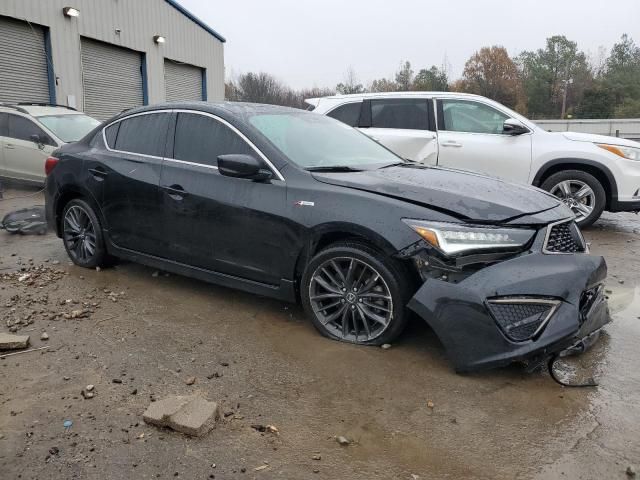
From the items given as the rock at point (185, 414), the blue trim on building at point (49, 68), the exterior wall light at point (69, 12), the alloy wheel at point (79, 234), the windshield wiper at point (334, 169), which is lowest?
the rock at point (185, 414)

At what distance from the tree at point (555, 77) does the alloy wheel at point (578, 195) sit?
58.7 metres

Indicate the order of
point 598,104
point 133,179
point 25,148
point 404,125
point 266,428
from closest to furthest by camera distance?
point 266,428, point 133,179, point 404,125, point 25,148, point 598,104

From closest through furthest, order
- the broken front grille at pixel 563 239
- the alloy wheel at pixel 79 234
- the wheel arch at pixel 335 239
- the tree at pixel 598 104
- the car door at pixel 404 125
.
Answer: the broken front grille at pixel 563 239 < the wheel arch at pixel 335 239 < the alloy wheel at pixel 79 234 < the car door at pixel 404 125 < the tree at pixel 598 104

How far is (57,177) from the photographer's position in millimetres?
5438

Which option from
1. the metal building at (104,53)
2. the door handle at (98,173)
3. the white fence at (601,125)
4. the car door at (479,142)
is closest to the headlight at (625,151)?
the car door at (479,142)

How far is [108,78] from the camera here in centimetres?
1805

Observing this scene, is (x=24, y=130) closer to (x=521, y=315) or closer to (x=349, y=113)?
(x=349, y=113)

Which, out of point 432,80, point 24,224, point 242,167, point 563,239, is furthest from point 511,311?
point 432,80

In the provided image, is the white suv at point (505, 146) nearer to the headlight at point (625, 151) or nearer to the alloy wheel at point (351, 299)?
the headlight at point (625, 151)

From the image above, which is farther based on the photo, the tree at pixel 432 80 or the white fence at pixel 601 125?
the tree at pixel 432 80

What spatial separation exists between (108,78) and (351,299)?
17.1 metres

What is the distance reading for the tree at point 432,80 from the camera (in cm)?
6444

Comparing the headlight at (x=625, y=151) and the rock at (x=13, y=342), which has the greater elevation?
the headlight at (x=625, y=151)

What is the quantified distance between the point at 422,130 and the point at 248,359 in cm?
539
